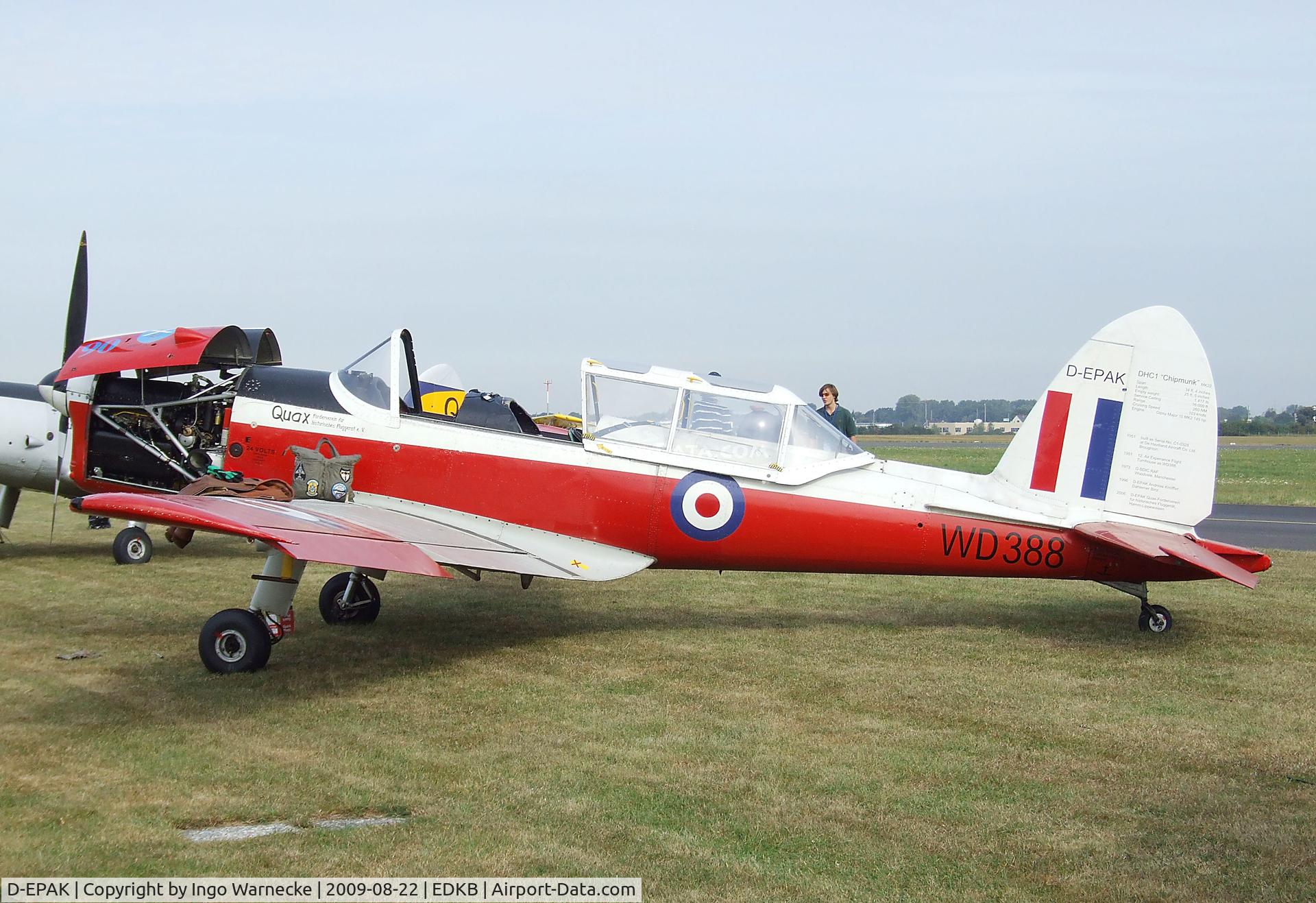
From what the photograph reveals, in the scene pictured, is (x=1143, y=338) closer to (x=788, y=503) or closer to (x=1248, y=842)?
(x=788, y=503)

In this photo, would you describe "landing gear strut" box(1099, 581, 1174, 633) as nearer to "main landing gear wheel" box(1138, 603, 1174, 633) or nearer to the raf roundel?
"main landing gear wheel" box(1138, 603, 1174, 633)

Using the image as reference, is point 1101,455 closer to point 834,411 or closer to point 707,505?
point 707,505

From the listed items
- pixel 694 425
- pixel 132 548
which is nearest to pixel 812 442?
pixel 694 425

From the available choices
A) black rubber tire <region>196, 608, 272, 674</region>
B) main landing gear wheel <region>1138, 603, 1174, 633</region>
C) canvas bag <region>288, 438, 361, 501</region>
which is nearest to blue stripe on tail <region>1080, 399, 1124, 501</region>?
main landing gear wheel <region>1138, 603, 1174, 633</region>

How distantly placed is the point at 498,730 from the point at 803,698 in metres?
1.79

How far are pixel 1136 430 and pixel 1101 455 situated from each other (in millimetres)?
305

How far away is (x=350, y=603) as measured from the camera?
783 cm

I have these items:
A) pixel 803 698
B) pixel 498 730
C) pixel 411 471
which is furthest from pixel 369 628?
pixel 803 698

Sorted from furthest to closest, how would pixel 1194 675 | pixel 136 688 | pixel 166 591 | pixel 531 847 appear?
pixel 166 591
pixel 1194 675
pixel 136 688
pixel 531 847

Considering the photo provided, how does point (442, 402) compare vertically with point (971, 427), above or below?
below

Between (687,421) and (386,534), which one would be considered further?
(687,421)

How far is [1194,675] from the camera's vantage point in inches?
257

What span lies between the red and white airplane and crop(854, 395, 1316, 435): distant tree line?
78.4m

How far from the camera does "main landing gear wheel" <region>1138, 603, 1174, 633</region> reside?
7.71 m
